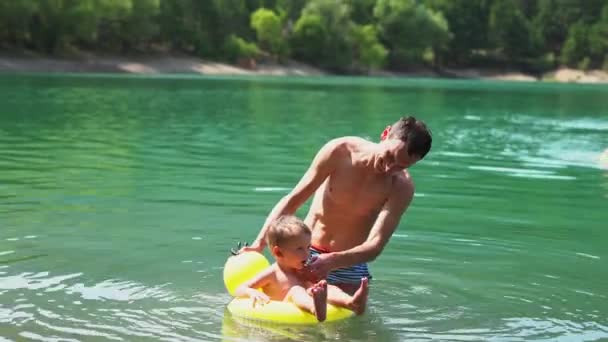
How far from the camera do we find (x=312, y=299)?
6.60m

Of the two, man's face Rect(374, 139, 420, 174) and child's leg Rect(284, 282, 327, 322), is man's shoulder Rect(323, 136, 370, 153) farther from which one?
child's leg Rect(284, 282, 327, 322)

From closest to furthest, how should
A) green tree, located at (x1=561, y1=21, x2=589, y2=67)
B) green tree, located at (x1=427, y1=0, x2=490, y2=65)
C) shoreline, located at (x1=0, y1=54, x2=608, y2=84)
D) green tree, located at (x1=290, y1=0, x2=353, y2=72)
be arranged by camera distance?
shoreline, located at (x1=0, y1=54, x2=608, y2=84)
green tree, located at (x1=290, y1=0, x2=353, y2=72)
green tree, located at (x1=427, y1=0, x2=490, y2=65)
green tree, located at (x1=561, y1=21, x2=589, y2=67)

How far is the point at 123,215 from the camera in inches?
452

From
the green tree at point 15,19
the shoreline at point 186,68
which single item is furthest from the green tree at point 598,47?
the green tree at point 15,19

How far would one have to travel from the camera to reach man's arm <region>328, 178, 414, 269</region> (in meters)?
6.46

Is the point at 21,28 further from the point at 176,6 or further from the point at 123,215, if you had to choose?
the point at 123,215

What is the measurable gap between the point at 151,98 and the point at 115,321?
3296 cm

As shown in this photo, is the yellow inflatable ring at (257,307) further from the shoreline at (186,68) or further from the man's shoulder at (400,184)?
the shoreline at (186,68)

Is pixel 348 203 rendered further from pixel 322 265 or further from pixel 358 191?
pixel 322 265

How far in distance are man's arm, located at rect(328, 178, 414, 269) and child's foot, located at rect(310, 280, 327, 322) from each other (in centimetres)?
16

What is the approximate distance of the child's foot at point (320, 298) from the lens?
640 cm

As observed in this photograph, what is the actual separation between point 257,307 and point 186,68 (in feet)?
275

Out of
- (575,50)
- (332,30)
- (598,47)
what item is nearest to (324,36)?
(332,30)

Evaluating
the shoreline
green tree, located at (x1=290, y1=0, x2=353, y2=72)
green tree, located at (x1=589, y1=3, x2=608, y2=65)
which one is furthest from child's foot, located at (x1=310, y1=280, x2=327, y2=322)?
green tree, located at (x1=589, y1=3, x2=608, y2=65)
